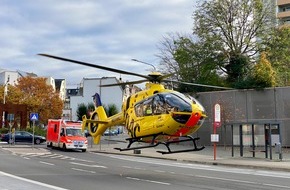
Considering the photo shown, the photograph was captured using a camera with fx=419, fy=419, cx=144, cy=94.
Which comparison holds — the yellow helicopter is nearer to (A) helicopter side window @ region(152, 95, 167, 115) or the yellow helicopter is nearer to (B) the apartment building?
(A) helicopter side window @ region(152, 95, 167, 115)

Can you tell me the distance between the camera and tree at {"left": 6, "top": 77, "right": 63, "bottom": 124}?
78375mm

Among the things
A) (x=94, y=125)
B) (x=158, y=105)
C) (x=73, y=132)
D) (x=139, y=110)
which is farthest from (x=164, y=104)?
(x=73, y=132)

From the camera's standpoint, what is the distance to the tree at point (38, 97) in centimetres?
7838

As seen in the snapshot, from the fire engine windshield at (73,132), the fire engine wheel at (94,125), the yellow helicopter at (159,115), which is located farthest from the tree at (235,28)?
the yellow helicopter at (159,115)

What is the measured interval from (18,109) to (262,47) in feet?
139

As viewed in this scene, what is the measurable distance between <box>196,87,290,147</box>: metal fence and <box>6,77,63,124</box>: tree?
1725 inches

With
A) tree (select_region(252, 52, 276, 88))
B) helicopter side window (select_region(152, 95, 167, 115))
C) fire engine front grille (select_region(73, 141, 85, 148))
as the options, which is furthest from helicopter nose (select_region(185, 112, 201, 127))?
tree (select_region(252, 52, 276, 88))

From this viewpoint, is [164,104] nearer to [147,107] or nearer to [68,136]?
[147,107]

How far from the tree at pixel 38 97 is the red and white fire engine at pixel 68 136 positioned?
133 ft

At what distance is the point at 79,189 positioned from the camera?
493 inches

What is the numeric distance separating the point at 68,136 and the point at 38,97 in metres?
44.1

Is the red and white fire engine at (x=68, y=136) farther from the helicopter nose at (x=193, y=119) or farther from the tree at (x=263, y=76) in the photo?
the helicopter nose at (x=193, y=119)

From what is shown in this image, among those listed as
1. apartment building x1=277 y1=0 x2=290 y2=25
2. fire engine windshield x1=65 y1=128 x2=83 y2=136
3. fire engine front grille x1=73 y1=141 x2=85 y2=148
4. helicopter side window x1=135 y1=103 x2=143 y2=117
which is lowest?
fire engine front grille x1=73 y1=141 x2=85 y2=148

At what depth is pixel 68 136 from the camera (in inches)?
1442
